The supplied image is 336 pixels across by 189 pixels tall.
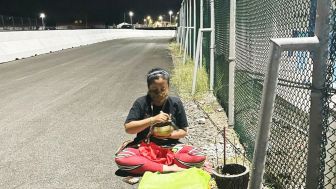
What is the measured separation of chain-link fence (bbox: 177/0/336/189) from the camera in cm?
302

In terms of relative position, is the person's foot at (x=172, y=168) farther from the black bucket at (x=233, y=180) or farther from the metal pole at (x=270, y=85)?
the metal pole at (x=270, y=85)

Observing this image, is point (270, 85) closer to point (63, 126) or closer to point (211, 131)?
point (211, 131)

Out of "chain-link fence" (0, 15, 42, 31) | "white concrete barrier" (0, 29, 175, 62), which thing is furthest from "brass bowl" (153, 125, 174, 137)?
"chain-link fence" (0, 15, 42, 31)

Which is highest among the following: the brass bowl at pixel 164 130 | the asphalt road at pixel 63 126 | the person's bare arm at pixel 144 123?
the person's bare arm at pixel 144 123

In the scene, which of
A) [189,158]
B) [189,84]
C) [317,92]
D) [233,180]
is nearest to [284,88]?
[233,180]

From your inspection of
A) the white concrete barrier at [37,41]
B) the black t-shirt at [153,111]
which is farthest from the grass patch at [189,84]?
the white concrete barrier at [37,41]

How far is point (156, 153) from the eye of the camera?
4.60 m

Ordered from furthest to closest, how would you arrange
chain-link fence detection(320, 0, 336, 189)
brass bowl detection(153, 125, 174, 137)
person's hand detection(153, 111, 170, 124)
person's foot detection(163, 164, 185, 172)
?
brass bowl detection(153, 125, 174, 137) → person's foot detection(163, 164, 185, 172) → person's hand detection(153, 111, 170, 124) → chain-link fence detection(320, 0, 336, 189)

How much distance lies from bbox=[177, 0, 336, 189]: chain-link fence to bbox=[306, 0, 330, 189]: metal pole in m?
0.11

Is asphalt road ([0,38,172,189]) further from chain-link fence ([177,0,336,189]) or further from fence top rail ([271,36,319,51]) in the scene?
fence top rail ([271,36,319,51])

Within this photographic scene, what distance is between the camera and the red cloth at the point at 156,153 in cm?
452

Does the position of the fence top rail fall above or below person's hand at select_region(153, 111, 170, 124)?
above

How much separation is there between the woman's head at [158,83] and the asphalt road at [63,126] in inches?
40.0

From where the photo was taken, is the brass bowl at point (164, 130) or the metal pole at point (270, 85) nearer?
the metal pole at point (270, 85)
